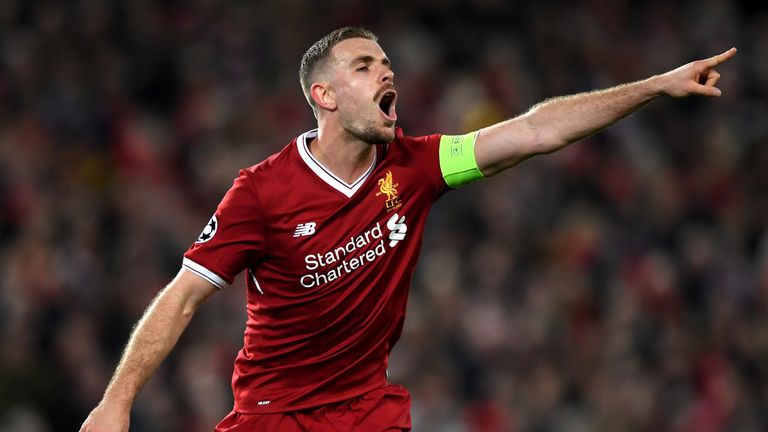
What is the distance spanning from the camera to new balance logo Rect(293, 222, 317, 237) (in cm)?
513


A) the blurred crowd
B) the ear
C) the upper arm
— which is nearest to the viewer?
the upper arm

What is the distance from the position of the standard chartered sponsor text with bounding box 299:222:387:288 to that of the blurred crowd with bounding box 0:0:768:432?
3990mm

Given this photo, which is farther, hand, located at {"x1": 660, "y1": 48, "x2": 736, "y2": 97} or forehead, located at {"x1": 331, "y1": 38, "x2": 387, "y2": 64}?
forehead, located at {"x1": 331, "y1": 38, "x2": 387, "y2": 64}

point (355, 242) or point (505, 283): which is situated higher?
point (355, 242)

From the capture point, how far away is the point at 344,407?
525 centimetres

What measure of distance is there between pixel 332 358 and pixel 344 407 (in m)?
0.21

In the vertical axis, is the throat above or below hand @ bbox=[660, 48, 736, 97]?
below

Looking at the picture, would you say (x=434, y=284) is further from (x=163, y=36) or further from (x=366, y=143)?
(x=366, y=143)

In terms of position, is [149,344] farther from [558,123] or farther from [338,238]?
[558,123]

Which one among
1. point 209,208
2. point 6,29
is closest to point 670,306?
point 209,208

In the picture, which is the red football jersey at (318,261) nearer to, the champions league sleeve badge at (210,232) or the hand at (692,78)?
the champions league sleeve badge at (210,232)

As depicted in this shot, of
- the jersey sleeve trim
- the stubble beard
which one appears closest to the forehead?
the stubble beard

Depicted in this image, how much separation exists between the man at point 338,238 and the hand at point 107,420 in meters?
0.36

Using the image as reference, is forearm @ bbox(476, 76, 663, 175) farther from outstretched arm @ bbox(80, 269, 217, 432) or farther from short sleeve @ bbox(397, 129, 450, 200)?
outstretched arm @ bbox(80, 269, 217, 432)
